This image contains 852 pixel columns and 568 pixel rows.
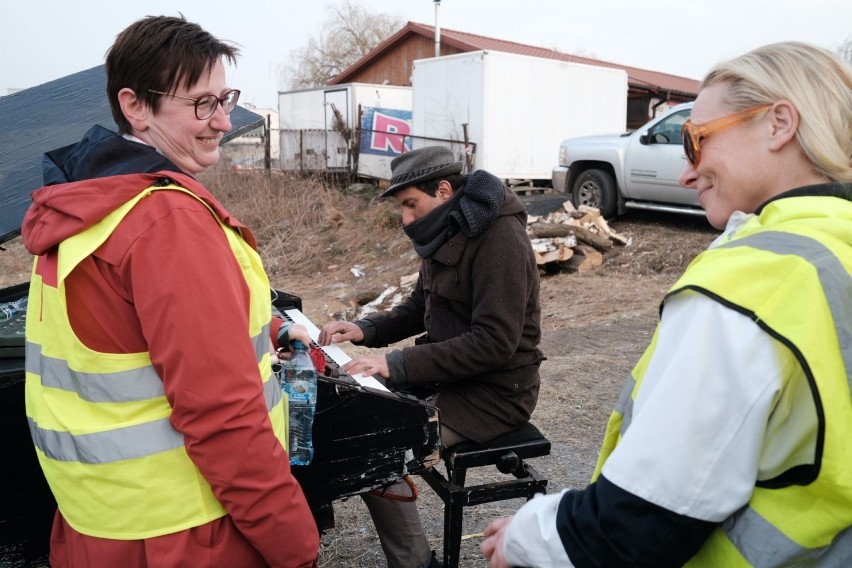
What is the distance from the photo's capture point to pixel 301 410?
1969 mm

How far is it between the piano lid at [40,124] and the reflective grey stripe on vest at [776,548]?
1.83 meters

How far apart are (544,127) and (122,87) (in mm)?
15530

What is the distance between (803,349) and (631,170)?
429 inches

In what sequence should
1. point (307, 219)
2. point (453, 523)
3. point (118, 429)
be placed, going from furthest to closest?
point (307, 219), point (453, 523), point (118, 429)

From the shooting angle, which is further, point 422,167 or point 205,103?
point 422,167

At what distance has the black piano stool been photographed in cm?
274

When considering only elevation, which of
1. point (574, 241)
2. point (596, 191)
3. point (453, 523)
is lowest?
point (574, 241)

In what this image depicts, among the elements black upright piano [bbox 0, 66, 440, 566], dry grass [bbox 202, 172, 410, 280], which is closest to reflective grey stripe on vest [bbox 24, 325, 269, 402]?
black upright piano [bbox 0, 66, 440, 566]

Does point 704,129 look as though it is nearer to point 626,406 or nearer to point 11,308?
point 626,406

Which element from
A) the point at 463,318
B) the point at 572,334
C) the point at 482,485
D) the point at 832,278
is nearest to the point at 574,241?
the point at 572,334

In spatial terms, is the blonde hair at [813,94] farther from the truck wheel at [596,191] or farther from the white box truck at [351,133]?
the white box truck at [351,133]

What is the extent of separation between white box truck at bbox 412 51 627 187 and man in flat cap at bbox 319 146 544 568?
12.8 meters

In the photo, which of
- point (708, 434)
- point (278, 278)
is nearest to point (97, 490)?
point (708, 434)

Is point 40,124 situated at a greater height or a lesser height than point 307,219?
greater
